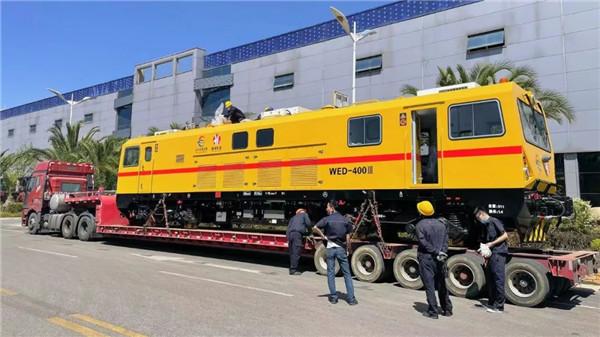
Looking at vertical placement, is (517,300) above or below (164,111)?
below

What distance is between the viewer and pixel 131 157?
640 inches

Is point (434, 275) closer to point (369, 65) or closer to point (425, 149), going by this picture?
point (425, 149)

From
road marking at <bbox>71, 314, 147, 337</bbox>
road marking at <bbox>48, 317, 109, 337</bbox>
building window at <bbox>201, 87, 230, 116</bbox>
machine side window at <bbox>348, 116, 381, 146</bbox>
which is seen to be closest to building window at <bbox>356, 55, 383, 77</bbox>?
building window at <bbox>201, 87, 230, 116</bbox>

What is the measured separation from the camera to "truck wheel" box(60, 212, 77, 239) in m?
19.4

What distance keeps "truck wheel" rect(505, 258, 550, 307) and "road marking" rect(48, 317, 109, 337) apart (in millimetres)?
6555

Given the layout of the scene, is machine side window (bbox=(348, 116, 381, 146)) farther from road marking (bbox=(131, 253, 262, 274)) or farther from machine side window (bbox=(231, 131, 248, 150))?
road marking (bbox=(131, 253, 262, 274))

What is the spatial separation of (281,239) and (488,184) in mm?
5230

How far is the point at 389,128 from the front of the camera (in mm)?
10070

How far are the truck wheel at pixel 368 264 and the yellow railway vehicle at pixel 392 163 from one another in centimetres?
42

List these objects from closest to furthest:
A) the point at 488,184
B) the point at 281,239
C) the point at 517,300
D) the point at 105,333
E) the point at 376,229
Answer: the point at 105,333
the point at 517,300
the point at 488,184
the point at 376,229
the point at 281,239

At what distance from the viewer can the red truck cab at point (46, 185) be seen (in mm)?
21469

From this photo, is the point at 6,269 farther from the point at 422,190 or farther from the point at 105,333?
the point at 422,190

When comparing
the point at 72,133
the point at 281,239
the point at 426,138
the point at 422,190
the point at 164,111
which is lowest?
the point at 281,239

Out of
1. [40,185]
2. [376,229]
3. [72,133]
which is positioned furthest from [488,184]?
[72,133]
